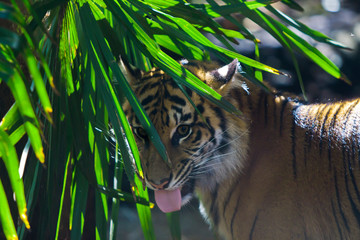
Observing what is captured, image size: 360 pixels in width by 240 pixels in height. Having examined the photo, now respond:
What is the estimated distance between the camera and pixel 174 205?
1.90 meters

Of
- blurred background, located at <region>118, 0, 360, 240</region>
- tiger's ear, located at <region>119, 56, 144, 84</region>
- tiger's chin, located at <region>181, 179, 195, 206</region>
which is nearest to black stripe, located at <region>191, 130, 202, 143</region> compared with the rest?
tiger's chin, located at <region>181, 179, 195, 206</region>

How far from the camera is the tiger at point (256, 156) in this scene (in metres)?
1.89

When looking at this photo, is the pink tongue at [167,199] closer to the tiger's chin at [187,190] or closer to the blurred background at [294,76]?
the tiger's chin at [187,190]

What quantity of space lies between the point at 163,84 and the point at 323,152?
26.1 inches

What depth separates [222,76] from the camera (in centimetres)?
188

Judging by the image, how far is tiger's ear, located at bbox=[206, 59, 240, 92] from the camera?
181cm

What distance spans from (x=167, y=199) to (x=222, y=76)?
1.62 ft

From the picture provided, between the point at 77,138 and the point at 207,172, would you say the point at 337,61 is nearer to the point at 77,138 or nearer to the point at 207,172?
the point at 207,172

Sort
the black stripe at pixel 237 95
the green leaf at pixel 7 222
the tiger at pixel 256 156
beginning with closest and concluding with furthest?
the green leaf at pixel 7 222 < the tiger at pixel 256 156 < the black stripe at pixel 237 95

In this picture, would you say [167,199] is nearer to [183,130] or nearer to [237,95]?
[183,130]

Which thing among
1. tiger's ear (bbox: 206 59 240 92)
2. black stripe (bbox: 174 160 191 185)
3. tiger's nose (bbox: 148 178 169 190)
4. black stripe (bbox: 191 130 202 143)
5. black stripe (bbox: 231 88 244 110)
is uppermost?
tiger's ear (bbox: 206 59 240 92)

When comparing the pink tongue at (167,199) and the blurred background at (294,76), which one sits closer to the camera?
the pink tongue at (167,199)

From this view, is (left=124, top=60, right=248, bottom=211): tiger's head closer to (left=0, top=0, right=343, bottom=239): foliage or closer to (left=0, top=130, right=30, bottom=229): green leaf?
(left=0, top=0, right=343, bottom=239): foliage

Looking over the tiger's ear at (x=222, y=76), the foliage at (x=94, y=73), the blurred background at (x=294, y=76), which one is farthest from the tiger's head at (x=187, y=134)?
the blurred background at (x=294, y=76)
